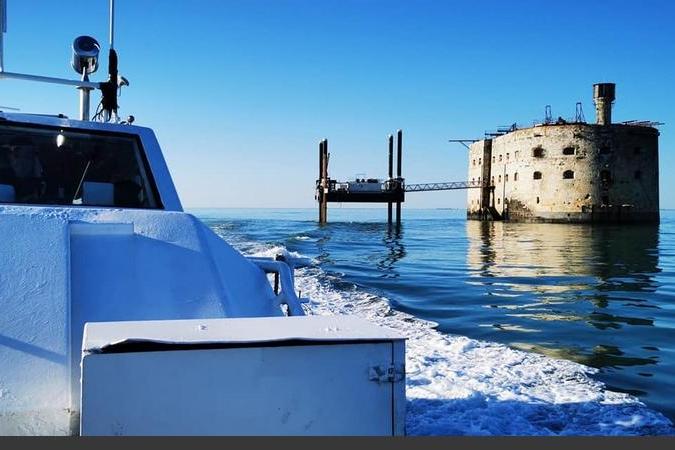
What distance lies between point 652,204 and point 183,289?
4850 centimetres

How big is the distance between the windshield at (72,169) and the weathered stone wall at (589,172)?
43467 mm

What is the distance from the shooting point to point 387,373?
2152 mm

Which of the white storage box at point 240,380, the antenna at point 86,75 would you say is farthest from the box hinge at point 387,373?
the antenna at point 86,75

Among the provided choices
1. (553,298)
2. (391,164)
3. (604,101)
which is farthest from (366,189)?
(553,298)

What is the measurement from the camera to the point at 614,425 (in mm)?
4430

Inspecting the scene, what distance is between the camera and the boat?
200cm

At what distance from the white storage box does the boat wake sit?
2243 millimetres

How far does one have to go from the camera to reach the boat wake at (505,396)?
4376 mm

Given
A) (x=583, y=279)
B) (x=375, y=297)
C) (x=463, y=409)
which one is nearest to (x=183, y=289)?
(x=463, y=409)

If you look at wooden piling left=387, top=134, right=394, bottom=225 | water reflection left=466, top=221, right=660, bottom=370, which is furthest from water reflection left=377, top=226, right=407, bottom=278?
wooden piling left=387, top=134, right=394, bottom=225

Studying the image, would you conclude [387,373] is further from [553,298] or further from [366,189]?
[366,189]

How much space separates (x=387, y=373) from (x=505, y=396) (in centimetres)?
320

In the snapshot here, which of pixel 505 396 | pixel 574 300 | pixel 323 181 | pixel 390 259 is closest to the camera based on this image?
pixel 505 396

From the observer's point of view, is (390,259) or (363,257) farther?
(363,257)
